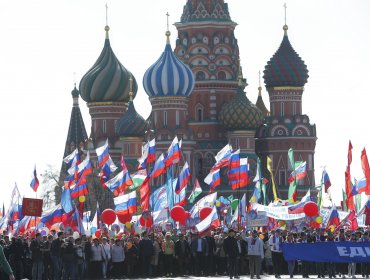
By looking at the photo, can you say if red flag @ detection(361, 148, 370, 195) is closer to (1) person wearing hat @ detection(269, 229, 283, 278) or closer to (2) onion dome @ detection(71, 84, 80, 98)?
(1) person wearing hat @ detection(269, 229, 283, 278)

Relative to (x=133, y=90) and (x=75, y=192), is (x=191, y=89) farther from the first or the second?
(x=75, y=192)

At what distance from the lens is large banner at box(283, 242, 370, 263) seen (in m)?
36.8

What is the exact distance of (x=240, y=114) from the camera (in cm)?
9175

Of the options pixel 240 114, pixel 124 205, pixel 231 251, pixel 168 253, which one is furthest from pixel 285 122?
pixel 231 251

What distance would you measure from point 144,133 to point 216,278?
56091 millimetres

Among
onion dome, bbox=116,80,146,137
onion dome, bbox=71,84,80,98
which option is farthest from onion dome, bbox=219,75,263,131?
onion dome, bbox=71,84,80,98

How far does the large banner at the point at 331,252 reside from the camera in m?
36.8

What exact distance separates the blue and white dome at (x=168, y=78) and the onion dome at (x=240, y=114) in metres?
2.48

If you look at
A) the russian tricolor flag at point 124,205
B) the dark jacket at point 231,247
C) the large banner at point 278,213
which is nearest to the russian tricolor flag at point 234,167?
the large banner at point 278,213

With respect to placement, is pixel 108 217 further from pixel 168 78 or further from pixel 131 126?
pixel 131 126

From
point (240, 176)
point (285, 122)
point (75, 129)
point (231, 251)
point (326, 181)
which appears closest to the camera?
point (231, 251)

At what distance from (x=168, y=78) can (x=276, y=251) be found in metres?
50.9

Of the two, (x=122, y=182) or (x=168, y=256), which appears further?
(x=122, y=182)

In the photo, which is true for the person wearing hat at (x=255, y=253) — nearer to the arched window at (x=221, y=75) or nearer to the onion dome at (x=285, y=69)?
the onion dome at (x=285, y=69)
